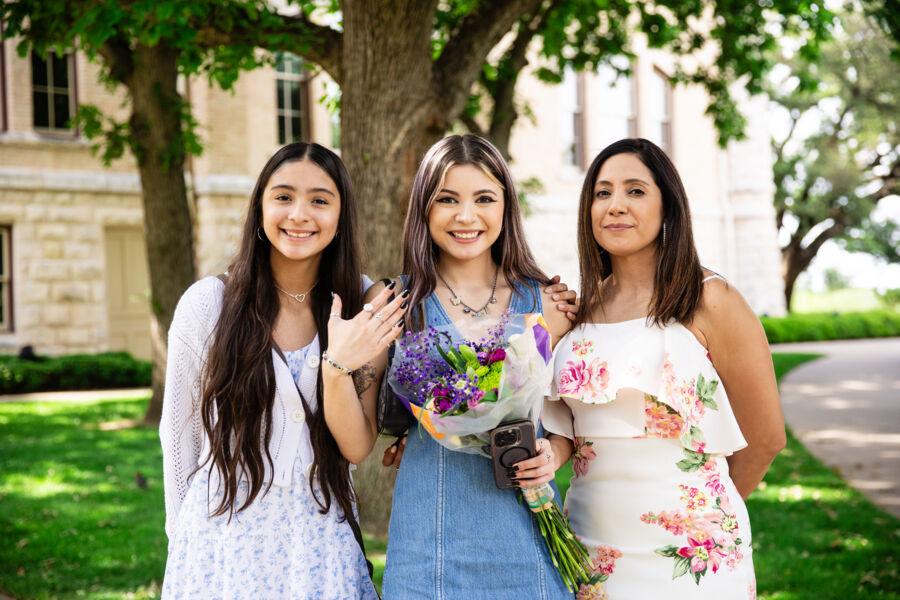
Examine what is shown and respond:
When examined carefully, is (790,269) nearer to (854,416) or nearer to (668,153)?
(668,153)

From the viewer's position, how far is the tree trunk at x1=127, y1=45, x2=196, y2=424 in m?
9.78

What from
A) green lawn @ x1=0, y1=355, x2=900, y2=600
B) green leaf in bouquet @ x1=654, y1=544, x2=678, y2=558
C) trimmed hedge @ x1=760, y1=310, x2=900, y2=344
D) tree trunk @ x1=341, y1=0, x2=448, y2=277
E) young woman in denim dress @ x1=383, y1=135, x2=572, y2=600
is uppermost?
tree trunk @ x1=341, y1=0, x2=448, y2=277

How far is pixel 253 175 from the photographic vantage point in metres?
17.3

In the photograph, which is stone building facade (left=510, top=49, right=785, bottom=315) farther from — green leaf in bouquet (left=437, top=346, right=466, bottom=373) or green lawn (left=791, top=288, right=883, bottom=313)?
green leaf in bouquet (left=437, top=346, right=466, bottom=373)

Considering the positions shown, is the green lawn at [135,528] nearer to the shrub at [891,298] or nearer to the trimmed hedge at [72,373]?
the trimmed hedge at [72,373]

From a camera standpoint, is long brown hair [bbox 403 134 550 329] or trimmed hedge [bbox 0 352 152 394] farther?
trimmed hedge [bbox 0 352 152 394]

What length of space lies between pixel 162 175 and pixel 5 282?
711 centimetres

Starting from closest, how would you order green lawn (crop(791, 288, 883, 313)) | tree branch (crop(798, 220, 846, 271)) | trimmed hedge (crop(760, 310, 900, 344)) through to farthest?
trimmed hedge (crop(760, 310, 900, 344)) → tree branch (crop(798, 220, 846, 271)) → green lawn (crop(791, 288, 883, 313))

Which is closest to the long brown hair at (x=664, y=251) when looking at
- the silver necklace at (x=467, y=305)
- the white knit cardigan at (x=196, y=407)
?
the silver necklace at (x=467, y=305)

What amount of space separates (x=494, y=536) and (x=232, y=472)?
0.79 metres

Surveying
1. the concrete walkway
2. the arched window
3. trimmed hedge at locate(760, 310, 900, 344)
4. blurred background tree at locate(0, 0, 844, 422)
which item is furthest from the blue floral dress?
trimmed hedge at locate(760, 310, 900, 344)

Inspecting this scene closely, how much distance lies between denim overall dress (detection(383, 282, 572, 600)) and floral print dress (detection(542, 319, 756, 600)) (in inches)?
10.0

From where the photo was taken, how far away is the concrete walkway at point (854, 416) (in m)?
8.02

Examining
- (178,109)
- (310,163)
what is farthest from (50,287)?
(310,163)
